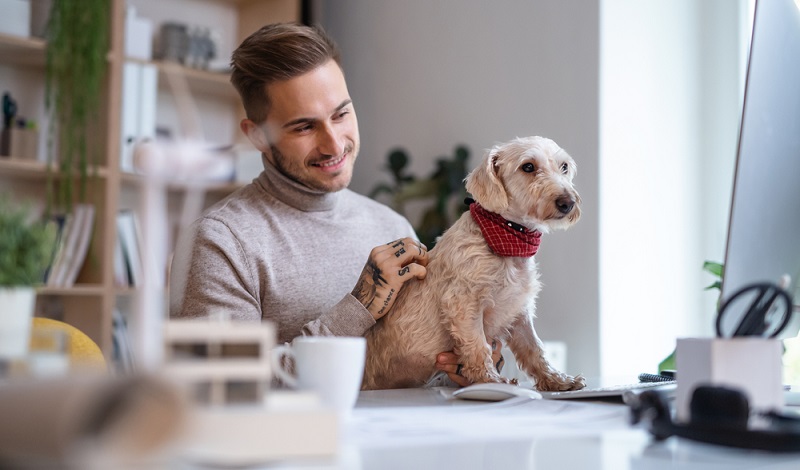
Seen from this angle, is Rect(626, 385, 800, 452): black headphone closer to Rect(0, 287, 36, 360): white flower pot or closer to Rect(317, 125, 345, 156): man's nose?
Rect(0, 287, 36, 360): white flower pot

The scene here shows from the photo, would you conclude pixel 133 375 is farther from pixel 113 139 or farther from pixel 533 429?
pixel 113 139

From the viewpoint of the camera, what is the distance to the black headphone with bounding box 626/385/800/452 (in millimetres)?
590

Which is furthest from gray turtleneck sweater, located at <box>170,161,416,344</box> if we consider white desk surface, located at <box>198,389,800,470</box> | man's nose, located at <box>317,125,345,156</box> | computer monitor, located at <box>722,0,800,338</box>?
computer monitor, located at <box>722,0,800,338</box>

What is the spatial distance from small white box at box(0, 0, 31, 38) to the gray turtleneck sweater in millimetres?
1593

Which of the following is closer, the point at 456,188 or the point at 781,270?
the point at 781,270

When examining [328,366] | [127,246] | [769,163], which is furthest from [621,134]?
[328,366]

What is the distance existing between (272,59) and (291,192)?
0.95 ft

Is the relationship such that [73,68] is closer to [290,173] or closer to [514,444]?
[290,173]

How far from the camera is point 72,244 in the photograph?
9.18 feet

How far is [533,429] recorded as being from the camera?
0.74m

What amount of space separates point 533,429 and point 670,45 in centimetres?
220

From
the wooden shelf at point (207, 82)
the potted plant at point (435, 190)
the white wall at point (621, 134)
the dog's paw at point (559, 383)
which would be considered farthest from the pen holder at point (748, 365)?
the wooden shelf at point (207, 82)

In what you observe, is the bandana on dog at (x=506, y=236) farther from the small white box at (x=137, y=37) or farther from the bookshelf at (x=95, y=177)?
the small white box at (x=137, y=37)

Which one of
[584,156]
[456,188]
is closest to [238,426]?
[584,156]
